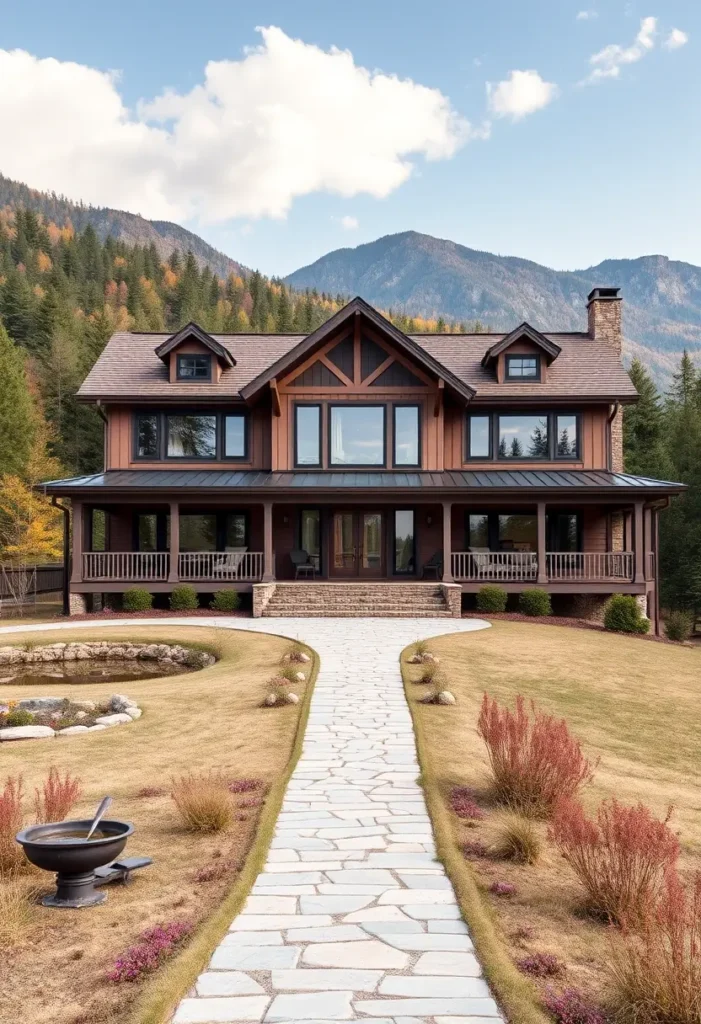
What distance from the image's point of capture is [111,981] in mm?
4242

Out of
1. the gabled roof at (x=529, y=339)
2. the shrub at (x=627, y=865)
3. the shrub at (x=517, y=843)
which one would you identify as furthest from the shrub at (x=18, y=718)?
the gabled roof at (x=529, y=339)

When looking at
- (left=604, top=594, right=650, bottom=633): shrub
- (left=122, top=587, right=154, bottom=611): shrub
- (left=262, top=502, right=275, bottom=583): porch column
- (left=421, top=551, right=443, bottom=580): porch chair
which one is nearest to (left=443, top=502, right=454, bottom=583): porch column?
(left=421, top=551, right=443, bottom=580): porch chair

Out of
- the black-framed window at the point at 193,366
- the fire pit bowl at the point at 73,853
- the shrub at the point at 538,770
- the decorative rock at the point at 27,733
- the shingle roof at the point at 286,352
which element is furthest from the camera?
the black-framed window at the point at 193,366

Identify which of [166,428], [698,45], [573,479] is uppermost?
[698,45]

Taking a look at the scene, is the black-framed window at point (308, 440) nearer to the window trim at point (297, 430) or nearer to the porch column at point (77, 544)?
the window trim at point (297, 430)

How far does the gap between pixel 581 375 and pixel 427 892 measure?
911 inches

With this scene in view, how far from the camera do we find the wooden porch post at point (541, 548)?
75.8 feet

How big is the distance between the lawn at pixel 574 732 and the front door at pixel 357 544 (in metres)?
6.31

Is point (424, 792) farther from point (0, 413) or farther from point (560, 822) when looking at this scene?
point (0, 413)

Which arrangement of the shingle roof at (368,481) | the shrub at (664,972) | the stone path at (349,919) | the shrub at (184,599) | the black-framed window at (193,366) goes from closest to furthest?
the shrub at (664,972), the stone path at (349,919), the shrub at (184,599), the shingle roof at (368,481), the black-framed window at (193,366)

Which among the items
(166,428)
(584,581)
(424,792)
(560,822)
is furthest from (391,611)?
(560,822)

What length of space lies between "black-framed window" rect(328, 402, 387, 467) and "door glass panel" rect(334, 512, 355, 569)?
1717 mm

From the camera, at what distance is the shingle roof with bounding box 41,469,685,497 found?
22.9 m

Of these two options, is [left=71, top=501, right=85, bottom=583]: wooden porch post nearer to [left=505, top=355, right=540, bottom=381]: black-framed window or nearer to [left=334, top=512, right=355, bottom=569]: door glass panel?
[left=334, top=512, right=355, bottom=569]: door glass panel
